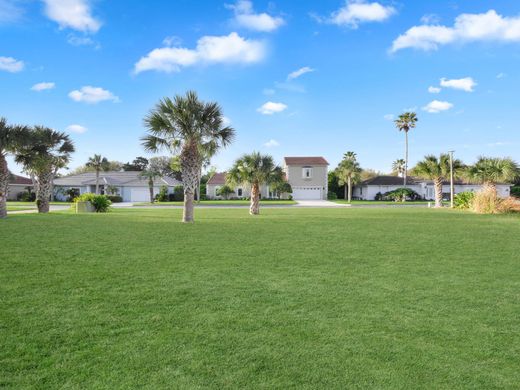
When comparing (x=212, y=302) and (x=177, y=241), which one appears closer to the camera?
(x=212, y=302)

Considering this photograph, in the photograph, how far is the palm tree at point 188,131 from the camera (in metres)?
17.6

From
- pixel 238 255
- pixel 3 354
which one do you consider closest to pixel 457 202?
pixel 238 255

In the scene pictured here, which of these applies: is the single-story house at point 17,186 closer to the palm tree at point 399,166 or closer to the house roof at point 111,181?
the house roof at point 111,181

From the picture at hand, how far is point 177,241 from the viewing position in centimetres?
1089

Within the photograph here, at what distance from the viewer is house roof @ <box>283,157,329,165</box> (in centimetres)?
5588

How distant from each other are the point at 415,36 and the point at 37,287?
18.6 meters

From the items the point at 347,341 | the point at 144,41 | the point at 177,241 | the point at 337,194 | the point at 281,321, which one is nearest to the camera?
the point at 347,341

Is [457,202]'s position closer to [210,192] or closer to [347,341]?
[347,341]

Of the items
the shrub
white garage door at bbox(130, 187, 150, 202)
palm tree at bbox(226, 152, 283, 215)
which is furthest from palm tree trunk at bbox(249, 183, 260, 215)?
white garage door at bbox(130, 187, 150, 202)

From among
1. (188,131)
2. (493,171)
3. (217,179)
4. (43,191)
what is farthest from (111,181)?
(493,171)

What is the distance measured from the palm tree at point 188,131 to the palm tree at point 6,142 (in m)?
6.43

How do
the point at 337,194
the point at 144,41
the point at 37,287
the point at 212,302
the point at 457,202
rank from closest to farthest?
the point at 212,302 → the point at 37,287 → the point at 144,41 → the point at 457,202 → the point at 337,194

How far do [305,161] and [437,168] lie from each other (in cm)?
2660

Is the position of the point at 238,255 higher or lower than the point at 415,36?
lower
